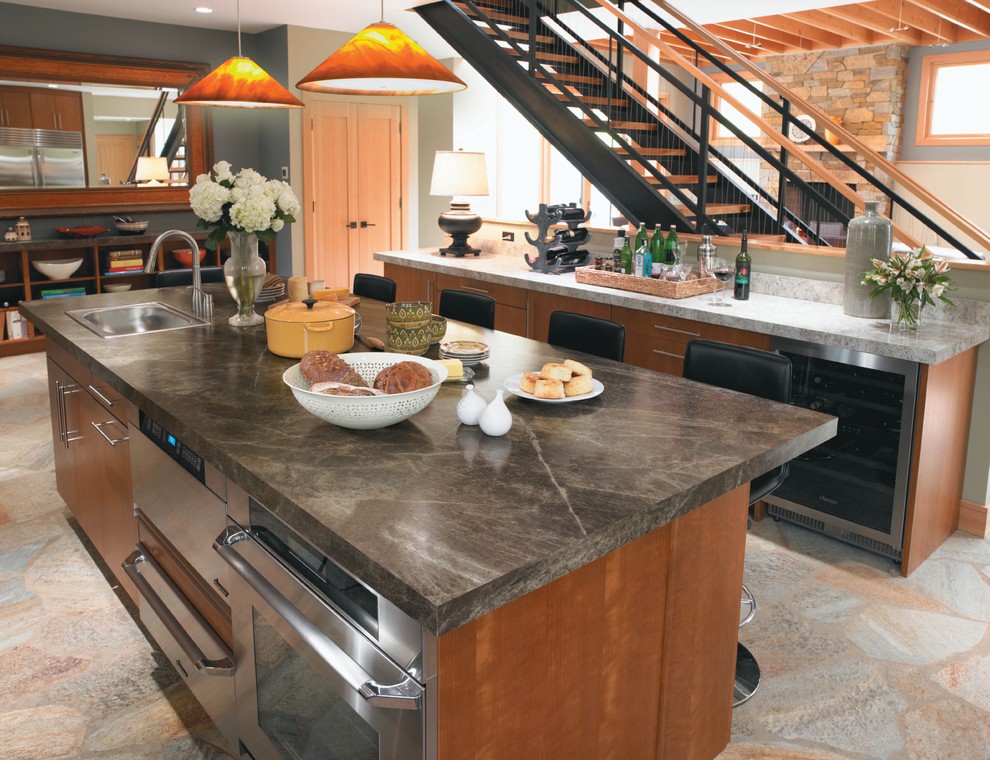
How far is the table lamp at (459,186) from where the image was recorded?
5789mm

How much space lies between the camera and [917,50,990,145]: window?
31.7 ft

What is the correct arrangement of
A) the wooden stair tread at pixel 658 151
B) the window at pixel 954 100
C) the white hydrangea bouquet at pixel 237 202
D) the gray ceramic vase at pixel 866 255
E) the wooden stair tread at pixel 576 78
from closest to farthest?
the white hydrangea bouquet at pixel 237 202 < the gray ceramic vase at pixel 866 255 < the wooden stair tread at pixel 658 151 < the wooden stair tread at pixel 576 78 < the window at pixel 954 100

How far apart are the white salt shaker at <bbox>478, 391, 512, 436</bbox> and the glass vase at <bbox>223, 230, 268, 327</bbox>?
156cm

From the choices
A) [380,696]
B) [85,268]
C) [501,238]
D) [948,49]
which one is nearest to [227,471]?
[380,696]

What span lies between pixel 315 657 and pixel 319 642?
0.12ft

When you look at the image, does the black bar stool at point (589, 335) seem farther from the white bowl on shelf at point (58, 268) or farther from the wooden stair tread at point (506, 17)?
the white bowl on shelf at point (58, 268)

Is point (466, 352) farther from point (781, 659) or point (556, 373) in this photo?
point (781, 659)

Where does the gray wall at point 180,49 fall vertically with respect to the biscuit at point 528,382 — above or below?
above

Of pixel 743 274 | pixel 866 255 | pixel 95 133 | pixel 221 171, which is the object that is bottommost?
pixel 743 274

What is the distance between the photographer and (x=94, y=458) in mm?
3145

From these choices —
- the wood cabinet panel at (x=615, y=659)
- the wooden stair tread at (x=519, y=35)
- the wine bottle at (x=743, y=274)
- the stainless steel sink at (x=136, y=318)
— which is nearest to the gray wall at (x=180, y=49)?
the wooden stair tread at (x=519, y=35)

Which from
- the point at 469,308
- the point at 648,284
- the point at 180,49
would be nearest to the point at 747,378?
the point at 469,308

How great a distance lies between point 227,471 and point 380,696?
686mm

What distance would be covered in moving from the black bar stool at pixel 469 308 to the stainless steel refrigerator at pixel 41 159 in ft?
16.1
